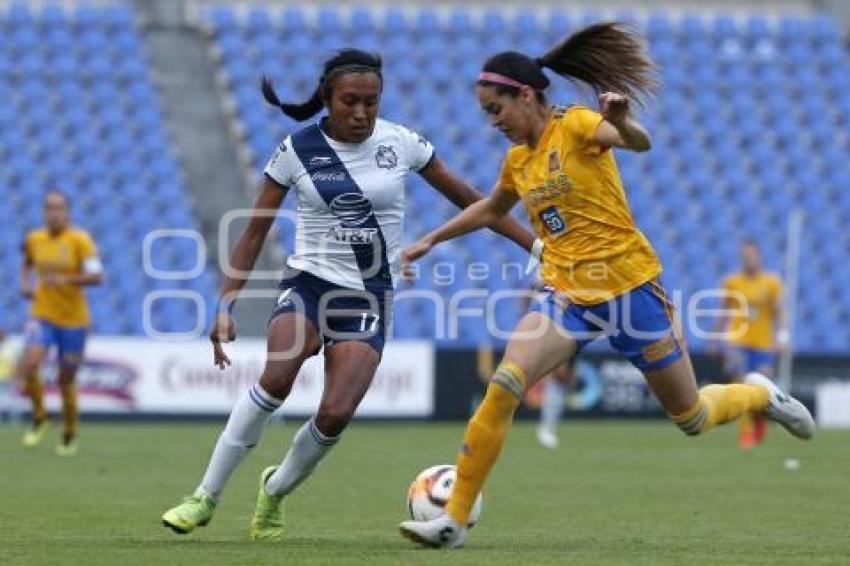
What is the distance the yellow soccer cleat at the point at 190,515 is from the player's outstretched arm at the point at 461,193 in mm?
2057

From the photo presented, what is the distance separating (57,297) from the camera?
1870cm

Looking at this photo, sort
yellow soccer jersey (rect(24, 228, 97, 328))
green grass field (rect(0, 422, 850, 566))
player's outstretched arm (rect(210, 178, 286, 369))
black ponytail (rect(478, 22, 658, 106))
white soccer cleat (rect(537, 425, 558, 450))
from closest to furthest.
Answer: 1. green grass field (rect(0, 422, 850, 566))
2. black ponytail (rect(478, 22, 658, 106))
3. player's outstretched arm (rect(210, 178, 286, 369))
4. yellow soccer jersey (rect(24, 228, 97, 328))
5. white soccer cleat (rect(537, 425, 558, 450))

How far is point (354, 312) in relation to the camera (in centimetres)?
939

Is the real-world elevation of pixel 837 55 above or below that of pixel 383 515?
above

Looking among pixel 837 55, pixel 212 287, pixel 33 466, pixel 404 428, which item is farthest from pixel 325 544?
pixel 837 55

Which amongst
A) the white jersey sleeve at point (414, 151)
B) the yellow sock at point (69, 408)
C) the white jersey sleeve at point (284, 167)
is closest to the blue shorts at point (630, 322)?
the white jersey sleeve at point (414, 151)

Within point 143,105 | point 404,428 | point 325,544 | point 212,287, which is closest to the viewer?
point 325,544

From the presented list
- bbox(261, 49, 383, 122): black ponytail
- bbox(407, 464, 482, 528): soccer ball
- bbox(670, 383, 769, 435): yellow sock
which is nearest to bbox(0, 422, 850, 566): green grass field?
bbox(407, 464, 482, 528): soccer ball

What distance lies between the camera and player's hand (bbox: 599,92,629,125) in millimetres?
8266

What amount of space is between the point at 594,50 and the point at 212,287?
18275 mm

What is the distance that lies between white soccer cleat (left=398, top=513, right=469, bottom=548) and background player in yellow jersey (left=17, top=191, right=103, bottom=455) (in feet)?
33.1

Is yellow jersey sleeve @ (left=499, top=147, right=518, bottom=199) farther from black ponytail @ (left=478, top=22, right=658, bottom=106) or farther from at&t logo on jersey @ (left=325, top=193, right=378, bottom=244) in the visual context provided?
at&t logo on jersey @ (left=325, top=193, right=378, bottom=244)

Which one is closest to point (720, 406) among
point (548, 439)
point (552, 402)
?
point (548, 439)

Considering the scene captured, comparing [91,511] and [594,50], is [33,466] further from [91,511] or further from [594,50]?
[594,50]
